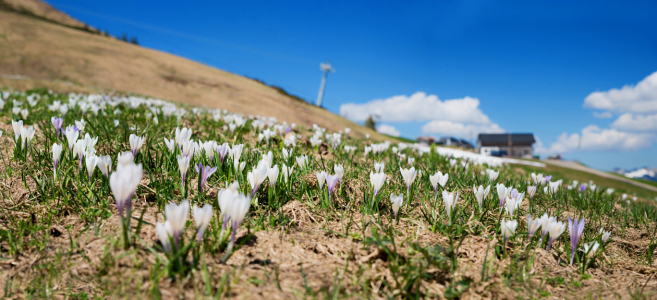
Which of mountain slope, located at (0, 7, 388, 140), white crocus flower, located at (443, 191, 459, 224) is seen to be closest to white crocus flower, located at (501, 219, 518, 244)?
white crocus flower, located at (443, 191, 459, 224)

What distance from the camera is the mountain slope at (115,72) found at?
29.2 meters

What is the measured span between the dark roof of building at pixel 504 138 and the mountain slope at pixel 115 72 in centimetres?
5829

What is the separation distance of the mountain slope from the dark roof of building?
58293 mm

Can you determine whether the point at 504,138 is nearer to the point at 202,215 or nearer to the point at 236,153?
the point at 236,153

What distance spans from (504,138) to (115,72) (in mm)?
84012

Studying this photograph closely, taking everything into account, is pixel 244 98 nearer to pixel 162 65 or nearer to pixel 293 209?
pixel 162 65

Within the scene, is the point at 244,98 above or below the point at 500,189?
above

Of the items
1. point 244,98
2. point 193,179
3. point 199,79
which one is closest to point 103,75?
point 199,79

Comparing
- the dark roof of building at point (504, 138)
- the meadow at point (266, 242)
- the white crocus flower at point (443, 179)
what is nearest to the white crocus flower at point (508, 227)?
the meadow at point (266, 242)

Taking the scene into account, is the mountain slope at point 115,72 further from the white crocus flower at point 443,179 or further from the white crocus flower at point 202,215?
the white crocus flower at point 202,215

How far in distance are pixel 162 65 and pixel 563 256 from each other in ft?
160

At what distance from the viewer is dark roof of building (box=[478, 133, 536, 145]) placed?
3173 inches

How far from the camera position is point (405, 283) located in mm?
1769

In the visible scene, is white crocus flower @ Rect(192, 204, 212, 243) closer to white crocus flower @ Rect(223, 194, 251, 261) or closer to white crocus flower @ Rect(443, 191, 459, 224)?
white crocus flower @ Rect(223, 194, 251, 261)
